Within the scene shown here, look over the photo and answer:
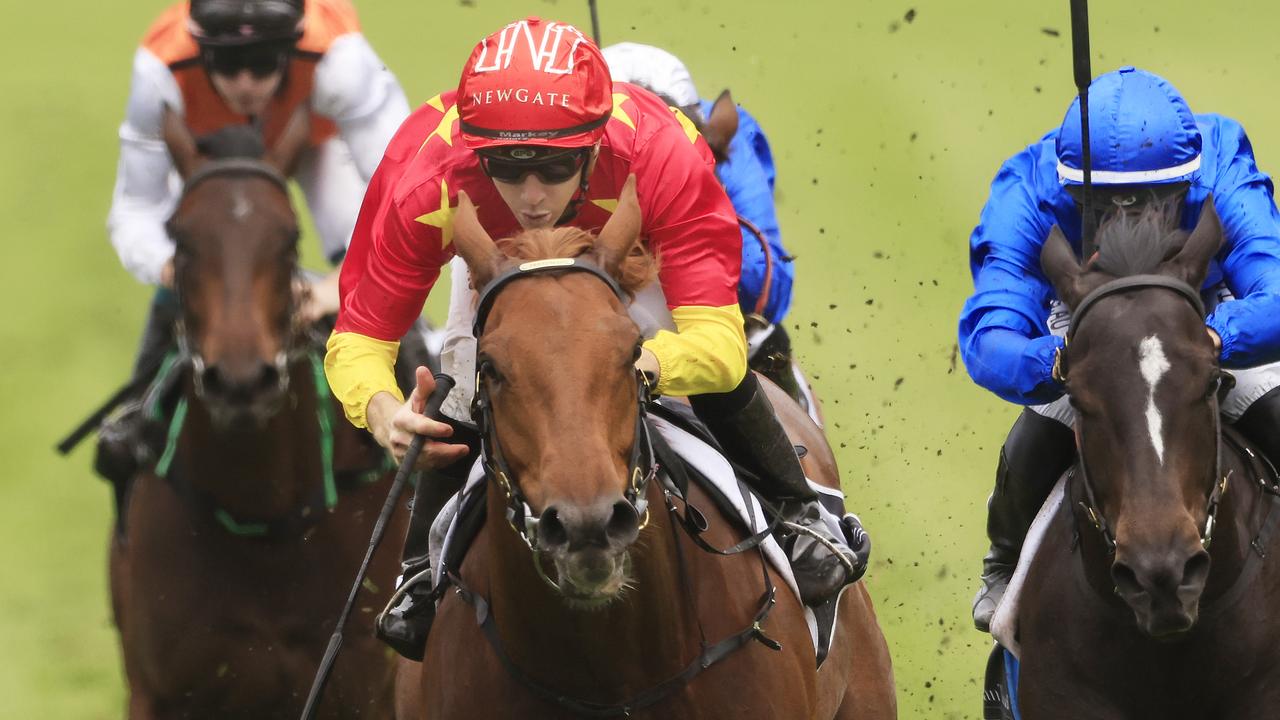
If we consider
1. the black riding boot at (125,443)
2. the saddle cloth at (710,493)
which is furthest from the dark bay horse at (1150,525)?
the black riding boot at (125,443)

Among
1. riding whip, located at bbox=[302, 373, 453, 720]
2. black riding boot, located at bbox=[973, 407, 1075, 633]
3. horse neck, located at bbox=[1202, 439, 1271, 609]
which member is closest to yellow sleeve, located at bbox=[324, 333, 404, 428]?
riding whip, located at bbox=[302, 373, 453, 720]

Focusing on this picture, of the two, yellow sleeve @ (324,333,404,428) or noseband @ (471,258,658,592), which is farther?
yellow sleeve @ (324,333,404,428)

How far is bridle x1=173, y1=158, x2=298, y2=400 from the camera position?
4.63 metres

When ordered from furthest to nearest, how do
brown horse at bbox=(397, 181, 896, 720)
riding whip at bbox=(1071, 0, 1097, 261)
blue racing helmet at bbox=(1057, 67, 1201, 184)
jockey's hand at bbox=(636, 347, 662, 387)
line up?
blue racing helmet at bbox=(1057, 67, 1201, 184) → riding whip at bbox=(1071, 0, 1097, 261) → jockey's hand at bbox=(636, 347, 662, 387) → brown horse at bbox=(397, 181, 896, 720)

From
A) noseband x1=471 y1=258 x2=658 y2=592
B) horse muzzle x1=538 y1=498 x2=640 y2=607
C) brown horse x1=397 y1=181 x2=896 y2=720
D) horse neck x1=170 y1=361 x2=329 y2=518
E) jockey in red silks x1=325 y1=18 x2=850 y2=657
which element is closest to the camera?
horse muzzle x1=538 y1=498 x2=640 y2=607

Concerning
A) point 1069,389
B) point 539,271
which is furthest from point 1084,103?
point 539,271

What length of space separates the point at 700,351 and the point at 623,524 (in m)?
0.61

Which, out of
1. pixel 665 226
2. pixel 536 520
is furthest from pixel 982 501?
pixel 536 520

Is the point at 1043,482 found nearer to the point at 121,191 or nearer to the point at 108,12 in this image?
the point at 121,191

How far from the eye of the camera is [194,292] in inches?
182

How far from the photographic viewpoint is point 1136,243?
4.27 meters

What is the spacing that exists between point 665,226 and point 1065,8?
637cm

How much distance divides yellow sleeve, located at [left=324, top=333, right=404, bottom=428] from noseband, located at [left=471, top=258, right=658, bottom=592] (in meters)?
0.39

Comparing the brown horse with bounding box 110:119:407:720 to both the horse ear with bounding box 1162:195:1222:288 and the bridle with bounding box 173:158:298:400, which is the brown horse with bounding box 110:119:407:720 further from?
the horse ear with bounding box 1162:195:1222:288
